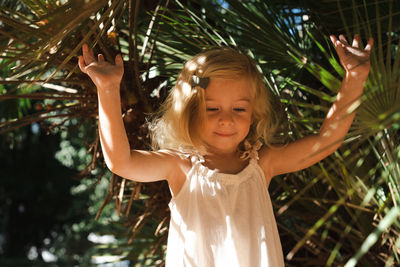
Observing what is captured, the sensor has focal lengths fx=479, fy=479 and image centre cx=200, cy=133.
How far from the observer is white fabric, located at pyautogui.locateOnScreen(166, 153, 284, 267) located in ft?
2.60

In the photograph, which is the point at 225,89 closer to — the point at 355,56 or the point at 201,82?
the point at 201,82

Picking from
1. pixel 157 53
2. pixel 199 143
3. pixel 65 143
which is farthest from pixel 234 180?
pixel 65 143

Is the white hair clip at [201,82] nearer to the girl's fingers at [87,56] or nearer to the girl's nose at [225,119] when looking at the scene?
the girl's nose at [225,119]

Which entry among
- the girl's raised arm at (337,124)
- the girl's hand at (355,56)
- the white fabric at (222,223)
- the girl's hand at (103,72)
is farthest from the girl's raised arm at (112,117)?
the girl's hand at (355,56)

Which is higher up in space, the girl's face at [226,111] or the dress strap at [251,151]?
the girl's face at [226,111]

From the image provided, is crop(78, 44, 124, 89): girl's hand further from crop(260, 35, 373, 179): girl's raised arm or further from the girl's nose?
crop(260, 35, 373, 179): girl's raised arm

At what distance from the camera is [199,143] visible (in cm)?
88

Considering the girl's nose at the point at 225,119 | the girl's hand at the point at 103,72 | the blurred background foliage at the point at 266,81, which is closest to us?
the girl's hand at the point at 103,72

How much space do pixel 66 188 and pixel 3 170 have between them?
1.53ft

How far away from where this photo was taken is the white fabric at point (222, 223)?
79 cm

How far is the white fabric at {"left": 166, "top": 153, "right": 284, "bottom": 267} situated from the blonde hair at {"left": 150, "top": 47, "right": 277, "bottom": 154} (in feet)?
0.23

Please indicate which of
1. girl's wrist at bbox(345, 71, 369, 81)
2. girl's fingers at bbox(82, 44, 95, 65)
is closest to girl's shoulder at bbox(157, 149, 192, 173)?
girl's fingers at bbox(82, 44, 95, 65)

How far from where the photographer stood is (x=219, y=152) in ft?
2.93

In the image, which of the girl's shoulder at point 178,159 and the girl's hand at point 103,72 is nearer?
the girl's hand at point 103,72
